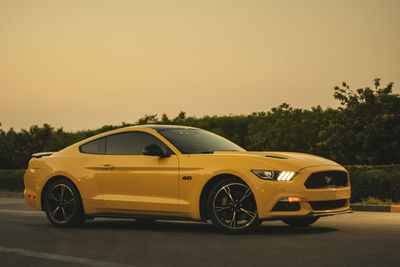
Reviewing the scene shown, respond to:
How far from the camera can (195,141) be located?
34.1 feet

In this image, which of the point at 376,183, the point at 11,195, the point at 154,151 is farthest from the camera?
the point at 11,195

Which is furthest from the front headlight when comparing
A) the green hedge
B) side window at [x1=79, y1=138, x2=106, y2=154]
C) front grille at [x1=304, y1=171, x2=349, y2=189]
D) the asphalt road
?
the green hedge

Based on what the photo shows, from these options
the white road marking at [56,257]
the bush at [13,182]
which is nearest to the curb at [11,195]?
the bush at [13,182]

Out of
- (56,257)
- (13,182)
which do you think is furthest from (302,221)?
(13,182)

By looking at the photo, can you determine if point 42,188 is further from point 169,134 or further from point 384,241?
point 384,241

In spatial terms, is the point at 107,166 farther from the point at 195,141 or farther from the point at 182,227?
the point at 182,227

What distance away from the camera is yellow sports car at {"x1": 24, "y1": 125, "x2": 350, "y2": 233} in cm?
893

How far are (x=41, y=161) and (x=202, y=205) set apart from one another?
11.9 feet

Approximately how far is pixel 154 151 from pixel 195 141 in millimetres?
883

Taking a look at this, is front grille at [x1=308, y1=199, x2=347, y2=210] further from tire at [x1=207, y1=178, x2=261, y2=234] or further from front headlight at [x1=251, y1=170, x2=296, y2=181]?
tire at [x1=207, y1=178, x2=261, y2=234]

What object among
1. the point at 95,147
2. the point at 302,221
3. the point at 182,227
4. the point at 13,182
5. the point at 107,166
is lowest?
the point at 182,227

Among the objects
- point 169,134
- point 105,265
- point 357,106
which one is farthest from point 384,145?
point 105,265

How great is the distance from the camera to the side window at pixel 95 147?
1088cm

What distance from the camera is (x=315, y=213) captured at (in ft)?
29.3
